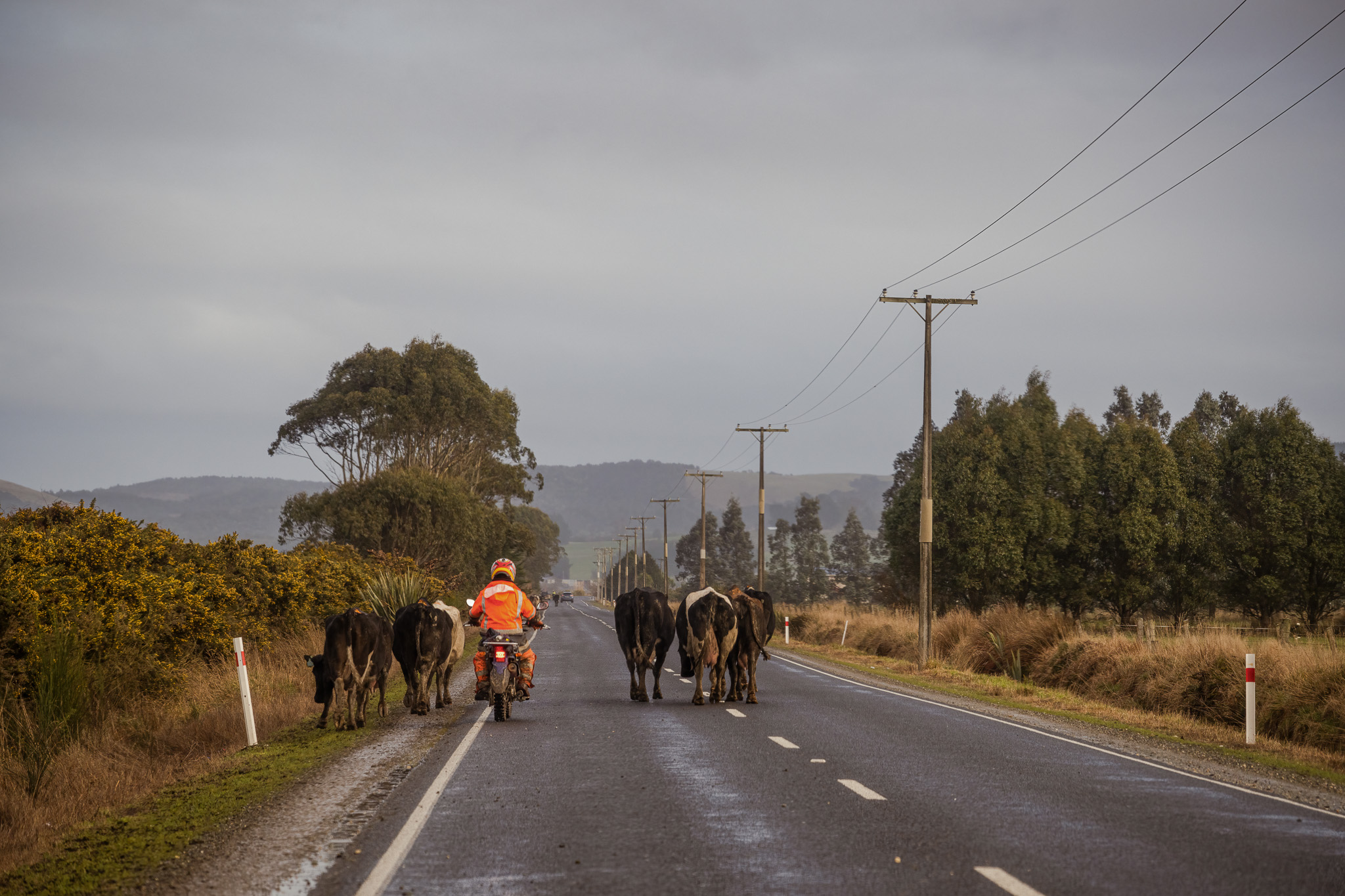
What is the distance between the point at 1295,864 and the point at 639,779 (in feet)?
17.5

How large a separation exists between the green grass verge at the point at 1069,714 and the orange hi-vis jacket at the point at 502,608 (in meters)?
8.68

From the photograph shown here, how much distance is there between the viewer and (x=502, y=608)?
16328 millimetres

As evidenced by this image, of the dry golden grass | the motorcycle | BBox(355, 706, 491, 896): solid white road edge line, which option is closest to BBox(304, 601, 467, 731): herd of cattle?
the dry golden grass

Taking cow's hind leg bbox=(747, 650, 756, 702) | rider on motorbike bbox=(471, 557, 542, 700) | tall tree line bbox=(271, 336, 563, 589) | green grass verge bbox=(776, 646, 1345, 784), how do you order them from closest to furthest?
green grass verge bbox=(776, 646, 1345, 784), rider on motorbike bbox=(471, 557, 542, 700), cow's hind leg bbox=(747, 650, 756, 702), tall tree line bbox=(271, 336, 563, 589)

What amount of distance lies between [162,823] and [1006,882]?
6395 mm

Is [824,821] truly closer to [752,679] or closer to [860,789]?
[860,789]

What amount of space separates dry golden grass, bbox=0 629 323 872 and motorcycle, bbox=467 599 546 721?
2940mm

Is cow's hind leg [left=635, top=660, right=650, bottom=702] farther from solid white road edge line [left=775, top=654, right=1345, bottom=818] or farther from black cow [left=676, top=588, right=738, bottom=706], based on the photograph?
solid white road edge line [left=775, top=654, right=1345, bottom=818]

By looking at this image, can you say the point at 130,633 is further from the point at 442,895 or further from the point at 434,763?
the point at 442,895

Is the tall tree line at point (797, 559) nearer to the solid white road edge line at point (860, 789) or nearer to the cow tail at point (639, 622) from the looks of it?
the cow tail at point (639, 622)

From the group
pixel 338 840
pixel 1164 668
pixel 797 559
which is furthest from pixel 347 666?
pixel 797 559

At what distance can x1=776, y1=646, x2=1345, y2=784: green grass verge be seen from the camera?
13255 millimetres

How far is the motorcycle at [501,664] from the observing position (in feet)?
52.0

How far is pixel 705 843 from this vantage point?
808 cm
